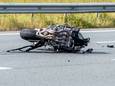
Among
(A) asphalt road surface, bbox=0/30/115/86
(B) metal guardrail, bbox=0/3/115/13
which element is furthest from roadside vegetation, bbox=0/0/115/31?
(A) asphalt road surface, bbox=0/30/115/86

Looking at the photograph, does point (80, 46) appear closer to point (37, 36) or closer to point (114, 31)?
point (37, 36)

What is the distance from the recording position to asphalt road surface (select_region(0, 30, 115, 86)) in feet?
31.0

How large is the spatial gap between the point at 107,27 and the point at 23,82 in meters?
11.8

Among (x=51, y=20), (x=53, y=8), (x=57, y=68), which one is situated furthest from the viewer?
(x=51, y=20)

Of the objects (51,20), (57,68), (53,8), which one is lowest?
(51,20)

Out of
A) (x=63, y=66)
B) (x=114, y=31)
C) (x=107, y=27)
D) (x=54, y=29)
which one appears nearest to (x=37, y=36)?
(x=54, y=29)

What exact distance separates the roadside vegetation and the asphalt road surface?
470 cm

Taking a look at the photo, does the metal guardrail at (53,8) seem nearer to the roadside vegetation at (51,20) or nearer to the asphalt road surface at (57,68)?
the roadside vegetation at (51,20)

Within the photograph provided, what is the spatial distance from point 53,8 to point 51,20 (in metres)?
0.60

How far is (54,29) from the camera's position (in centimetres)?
1289

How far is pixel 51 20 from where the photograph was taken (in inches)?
816

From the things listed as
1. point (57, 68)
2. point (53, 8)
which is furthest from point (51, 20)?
point (57, 68)

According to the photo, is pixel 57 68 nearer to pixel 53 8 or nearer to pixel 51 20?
pixel 53 8

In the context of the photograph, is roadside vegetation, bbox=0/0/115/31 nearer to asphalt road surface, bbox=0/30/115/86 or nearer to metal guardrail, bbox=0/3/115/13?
metal guardrail, bbox=0/3/115/13
